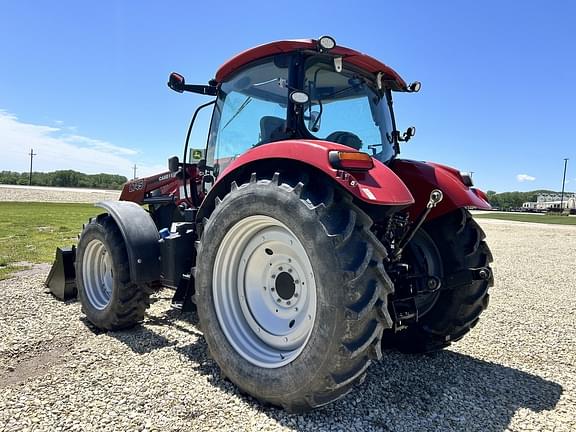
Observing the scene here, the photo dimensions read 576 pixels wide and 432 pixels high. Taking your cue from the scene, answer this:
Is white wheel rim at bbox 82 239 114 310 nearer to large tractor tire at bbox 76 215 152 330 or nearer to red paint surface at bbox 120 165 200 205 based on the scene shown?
large tractor tire at bbox 76 215 152 330

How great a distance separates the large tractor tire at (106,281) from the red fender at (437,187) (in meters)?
2.53

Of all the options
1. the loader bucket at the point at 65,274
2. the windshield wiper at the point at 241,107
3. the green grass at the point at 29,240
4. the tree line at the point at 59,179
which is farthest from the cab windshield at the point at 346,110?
the tree line at the point at 59,179

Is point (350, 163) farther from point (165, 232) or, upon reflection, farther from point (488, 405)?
point (165, 232)

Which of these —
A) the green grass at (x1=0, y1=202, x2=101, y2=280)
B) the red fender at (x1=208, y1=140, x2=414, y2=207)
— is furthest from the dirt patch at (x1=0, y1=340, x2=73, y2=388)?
the green grass at (x1=0, y1=202, x2=101, y2=280)

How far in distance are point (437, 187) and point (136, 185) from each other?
4.08 meters

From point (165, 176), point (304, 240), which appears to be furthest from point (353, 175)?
point (165, 176)

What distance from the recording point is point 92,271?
4.48 meters

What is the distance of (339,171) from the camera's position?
2434mm

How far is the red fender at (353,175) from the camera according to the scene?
2395mm

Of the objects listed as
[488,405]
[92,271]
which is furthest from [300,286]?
[92,271]

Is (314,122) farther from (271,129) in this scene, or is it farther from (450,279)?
(450,279)

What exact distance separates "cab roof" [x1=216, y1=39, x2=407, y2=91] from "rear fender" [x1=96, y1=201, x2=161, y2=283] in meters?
1.54

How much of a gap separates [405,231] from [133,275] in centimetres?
237

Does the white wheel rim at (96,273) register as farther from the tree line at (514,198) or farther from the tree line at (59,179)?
the tree line at (514,198)
